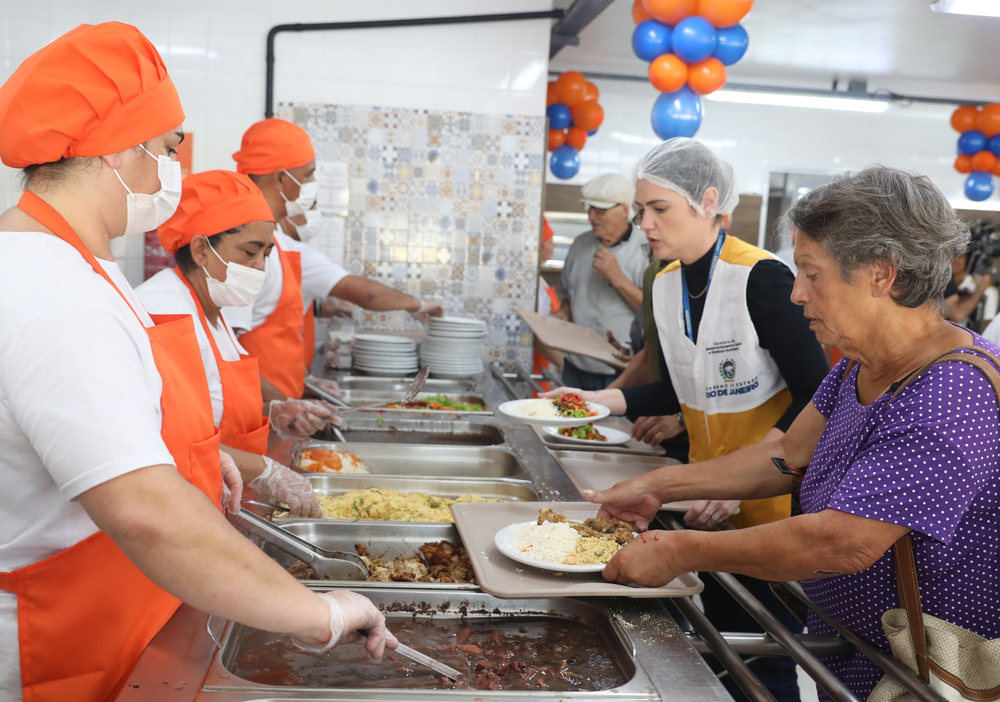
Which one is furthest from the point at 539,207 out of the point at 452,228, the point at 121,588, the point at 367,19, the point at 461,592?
the point at 121,588

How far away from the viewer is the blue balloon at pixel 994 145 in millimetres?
7887

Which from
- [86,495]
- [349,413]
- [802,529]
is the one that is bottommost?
[349,413]

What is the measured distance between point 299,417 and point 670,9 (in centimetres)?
338

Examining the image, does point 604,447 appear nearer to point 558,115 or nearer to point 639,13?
point 639,13

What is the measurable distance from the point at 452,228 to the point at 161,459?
161 inches

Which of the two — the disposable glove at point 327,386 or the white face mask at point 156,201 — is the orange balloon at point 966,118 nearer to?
the disposable glove at point 327,386

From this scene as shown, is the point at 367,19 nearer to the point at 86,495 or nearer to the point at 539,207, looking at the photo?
the point at 539,207

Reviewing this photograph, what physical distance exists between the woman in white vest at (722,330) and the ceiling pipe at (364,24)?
2.65 meters

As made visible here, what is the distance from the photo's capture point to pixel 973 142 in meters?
7.96

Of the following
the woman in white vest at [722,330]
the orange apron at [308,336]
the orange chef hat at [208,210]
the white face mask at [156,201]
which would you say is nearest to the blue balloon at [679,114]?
the orange apron at [308,336]

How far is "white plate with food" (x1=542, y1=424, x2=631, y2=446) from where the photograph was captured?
288 cm

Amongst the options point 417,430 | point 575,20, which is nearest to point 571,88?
point 575,20

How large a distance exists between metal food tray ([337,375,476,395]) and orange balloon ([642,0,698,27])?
2.40m

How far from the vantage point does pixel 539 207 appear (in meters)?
5.05
